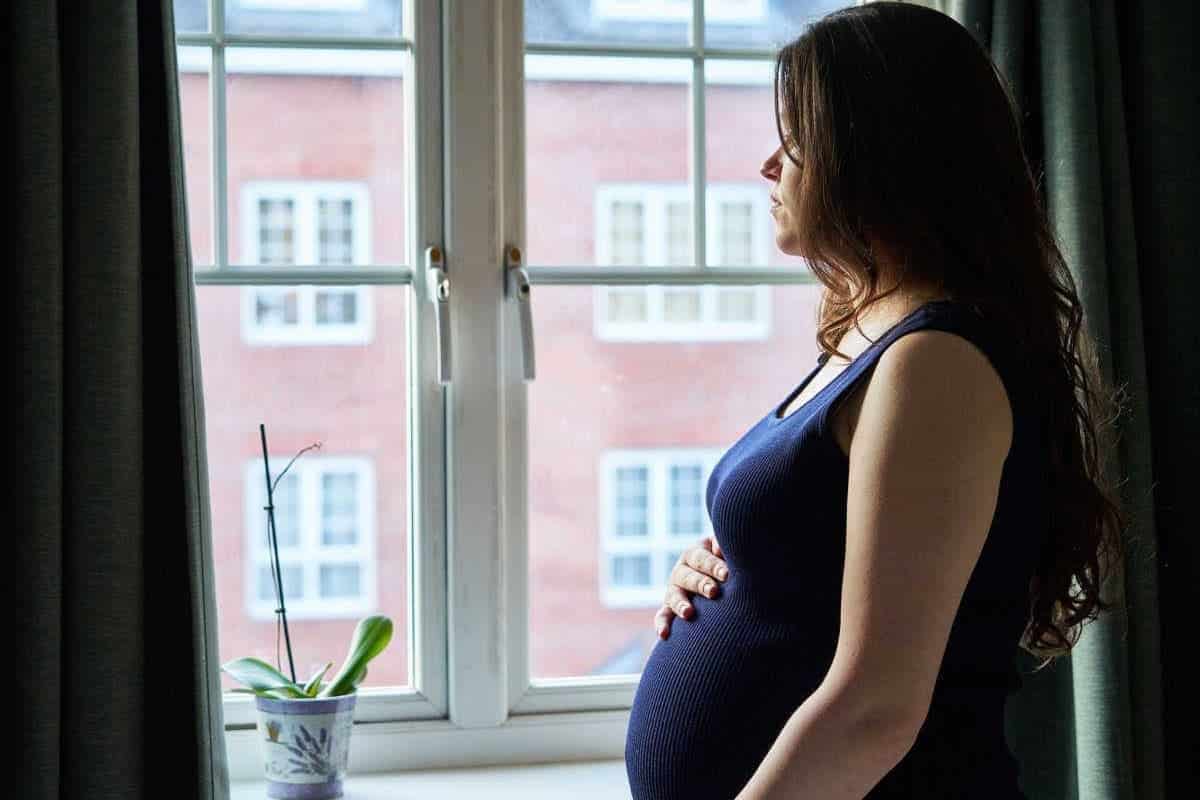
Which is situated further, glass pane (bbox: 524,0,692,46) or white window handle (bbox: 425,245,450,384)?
glass pane (bbox: 524,0,692,46)

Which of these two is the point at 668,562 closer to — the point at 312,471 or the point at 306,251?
the point at 312,471

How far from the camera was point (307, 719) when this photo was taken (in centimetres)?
176

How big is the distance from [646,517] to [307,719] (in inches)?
23.8

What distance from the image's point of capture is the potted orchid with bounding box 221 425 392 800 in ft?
5.79

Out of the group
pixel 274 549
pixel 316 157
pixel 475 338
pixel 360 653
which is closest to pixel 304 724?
pixel 360 653

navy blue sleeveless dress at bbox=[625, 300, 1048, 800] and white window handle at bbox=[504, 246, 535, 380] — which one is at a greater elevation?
white window handle at bbox=[504, 246, 535, 380]

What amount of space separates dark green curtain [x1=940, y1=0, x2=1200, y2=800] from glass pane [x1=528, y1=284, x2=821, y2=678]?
488mm

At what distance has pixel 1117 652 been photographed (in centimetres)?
172

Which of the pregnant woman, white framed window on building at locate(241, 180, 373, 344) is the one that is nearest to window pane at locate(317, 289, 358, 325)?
white framed window on building at locate(241, 180, 373, 344)

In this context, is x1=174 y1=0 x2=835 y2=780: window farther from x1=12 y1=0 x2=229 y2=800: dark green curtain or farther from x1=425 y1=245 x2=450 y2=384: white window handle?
x1=12 y1=0 x2=229 y2=800: dark green curtain

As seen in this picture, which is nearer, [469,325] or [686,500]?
[469,325]

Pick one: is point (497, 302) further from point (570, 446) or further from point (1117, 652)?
point (1117, 652)

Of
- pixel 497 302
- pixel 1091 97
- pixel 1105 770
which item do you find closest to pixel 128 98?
pixel 497 302

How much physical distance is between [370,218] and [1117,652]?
121 centimetres
